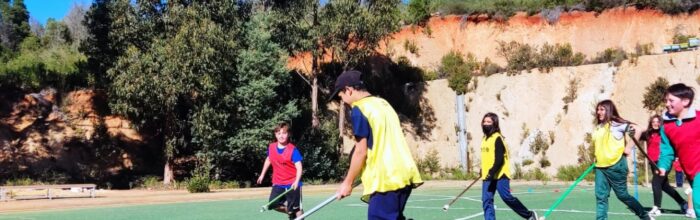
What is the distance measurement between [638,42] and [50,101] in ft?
96.3

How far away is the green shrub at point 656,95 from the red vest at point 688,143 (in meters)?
25.9

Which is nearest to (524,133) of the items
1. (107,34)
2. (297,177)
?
(107,34)

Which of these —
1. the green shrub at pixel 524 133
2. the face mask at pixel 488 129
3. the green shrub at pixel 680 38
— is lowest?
the face mask at pixel 488 129

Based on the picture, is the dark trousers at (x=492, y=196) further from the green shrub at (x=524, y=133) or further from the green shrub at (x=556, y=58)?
the green shrub at (x=556, y=58)

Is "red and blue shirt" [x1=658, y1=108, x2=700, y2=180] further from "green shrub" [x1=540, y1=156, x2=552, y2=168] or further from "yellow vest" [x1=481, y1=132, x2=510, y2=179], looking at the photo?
"green shrub" [x1=540, y1=156, x2=552, y2=168]

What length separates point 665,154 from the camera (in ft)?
23.7

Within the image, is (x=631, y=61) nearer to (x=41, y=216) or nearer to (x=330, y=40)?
(x=330, y=40)

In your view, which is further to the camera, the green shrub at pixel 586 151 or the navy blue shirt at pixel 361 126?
the green shrub at pixel 586 151

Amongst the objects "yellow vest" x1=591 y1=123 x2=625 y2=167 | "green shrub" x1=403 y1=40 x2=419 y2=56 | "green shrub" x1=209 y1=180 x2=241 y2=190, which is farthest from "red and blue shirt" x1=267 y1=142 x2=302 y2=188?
"green shrub" x1=403 y1=40 x2=419 y2=56

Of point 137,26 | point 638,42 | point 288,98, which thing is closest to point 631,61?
point 638,42

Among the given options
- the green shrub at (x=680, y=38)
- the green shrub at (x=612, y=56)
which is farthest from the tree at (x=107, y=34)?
the green shrub at (x=680, y=38)

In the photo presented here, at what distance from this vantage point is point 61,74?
115ft

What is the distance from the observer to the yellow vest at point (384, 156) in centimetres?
546

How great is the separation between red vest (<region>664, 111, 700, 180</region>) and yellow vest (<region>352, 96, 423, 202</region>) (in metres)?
2.73
